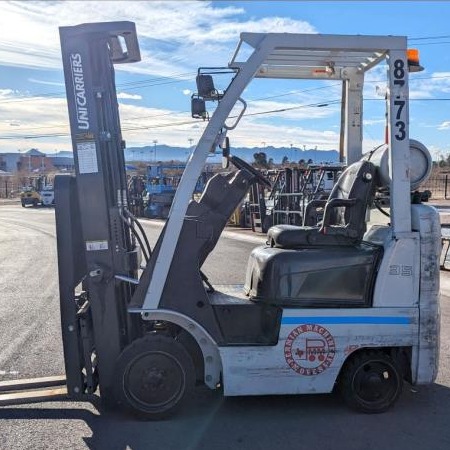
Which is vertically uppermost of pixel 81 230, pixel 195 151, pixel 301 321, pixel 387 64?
pixel 387 64

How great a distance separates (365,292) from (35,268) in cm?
1021

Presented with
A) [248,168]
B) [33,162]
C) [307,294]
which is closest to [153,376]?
[307,294]

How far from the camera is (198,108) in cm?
426

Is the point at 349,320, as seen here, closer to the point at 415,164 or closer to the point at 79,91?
the point at 415,164

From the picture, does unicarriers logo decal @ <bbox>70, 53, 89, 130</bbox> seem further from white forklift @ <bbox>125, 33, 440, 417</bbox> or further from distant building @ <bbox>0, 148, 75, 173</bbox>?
distant building @ <bbox>0, 148, 75, 173</bbox>

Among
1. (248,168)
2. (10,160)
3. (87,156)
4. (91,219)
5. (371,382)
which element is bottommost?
(371,382)

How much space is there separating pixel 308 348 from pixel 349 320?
0.39 m

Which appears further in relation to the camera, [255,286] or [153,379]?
[255,286]

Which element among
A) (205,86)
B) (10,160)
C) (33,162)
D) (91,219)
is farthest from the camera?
(10,160)

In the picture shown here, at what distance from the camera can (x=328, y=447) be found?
A: 3.98 metres

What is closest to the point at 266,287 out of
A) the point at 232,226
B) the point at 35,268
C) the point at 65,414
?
the point at 65,414

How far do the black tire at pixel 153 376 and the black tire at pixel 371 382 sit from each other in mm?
1249

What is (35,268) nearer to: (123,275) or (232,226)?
(123,275)

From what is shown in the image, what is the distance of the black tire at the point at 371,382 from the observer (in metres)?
4.52
